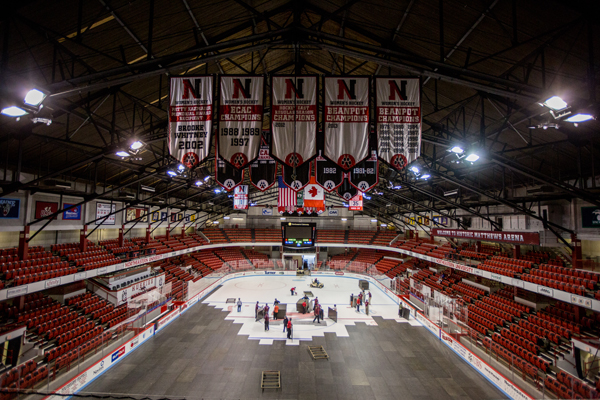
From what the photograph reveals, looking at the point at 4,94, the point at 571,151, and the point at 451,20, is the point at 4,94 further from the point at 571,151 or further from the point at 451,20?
the point at 571,151

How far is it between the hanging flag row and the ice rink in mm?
11422

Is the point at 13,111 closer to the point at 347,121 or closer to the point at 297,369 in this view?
the point at 347,121

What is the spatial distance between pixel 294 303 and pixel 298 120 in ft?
61.3

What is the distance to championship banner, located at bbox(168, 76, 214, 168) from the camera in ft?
22.7

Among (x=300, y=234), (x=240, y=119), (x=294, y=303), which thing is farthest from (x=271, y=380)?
(x=300, y=234)

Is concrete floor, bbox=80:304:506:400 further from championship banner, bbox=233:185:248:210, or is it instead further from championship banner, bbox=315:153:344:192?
championship banner, bbox=233:185:248:210

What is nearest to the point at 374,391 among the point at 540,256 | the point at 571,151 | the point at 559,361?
the point at 559,361

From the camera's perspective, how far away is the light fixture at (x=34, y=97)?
5.63 meters

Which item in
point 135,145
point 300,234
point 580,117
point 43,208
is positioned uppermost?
point 135,145

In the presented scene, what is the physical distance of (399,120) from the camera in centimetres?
712

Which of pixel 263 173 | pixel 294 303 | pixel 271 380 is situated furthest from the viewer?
pixel 294 303

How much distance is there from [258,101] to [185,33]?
4.32 meters

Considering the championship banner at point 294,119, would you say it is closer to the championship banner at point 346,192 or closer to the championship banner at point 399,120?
the championship banner at point 399,120

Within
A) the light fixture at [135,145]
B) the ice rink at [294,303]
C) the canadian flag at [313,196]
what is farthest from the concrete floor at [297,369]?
the light fixture at [135,145]
